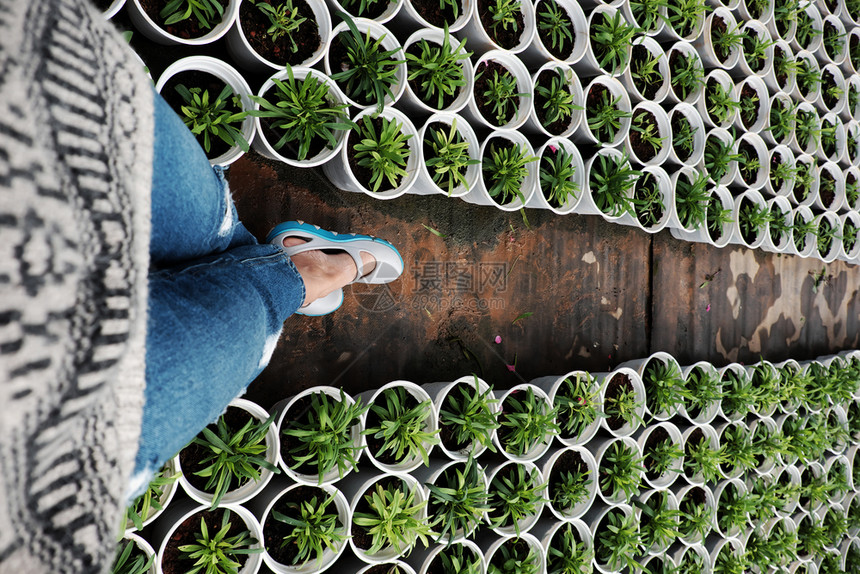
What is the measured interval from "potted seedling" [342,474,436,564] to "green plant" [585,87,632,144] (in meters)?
1.37

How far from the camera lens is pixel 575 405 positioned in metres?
1.69

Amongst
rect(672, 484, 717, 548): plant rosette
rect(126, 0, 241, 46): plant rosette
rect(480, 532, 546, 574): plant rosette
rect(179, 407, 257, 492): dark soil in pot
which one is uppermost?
rect(126, 0, 241, 46): plant rosette

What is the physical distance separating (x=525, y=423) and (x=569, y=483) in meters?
0.30

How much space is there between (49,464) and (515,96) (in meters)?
1.56

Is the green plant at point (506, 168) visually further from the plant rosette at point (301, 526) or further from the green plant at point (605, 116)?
the plant rosette at point (301, 526)

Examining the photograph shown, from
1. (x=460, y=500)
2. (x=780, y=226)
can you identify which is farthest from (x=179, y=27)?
(x=780, y=226)

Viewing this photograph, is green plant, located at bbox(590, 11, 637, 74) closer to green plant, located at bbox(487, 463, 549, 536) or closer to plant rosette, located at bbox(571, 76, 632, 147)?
plant rosette, located at bbox(571, 76, 632, 147)

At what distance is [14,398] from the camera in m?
0.39

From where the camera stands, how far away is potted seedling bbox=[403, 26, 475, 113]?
1436 millimetres

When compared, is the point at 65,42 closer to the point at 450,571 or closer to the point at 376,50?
the point at 376,50

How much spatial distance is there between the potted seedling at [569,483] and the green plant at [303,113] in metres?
1.29

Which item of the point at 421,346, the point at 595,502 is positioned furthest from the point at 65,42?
the point at 595,502

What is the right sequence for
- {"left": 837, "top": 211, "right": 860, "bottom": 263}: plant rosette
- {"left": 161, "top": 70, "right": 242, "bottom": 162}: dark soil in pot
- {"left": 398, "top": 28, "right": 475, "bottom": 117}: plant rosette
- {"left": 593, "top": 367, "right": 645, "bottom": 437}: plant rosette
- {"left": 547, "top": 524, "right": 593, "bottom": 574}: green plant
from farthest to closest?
1. {"left": 837, "top": 211, "right": 860, "bottom": 263}: plant rosette
2. {"left": 593, "top": 367, "right": 645, "bottom": 437}: plant rosette
3. {"left": 547, "top": 524, "right": 593, "bottom": 574}: green plant
4. {"left": 398, "top": 28, "right": 475, "bottom": 117}: plant rosette
5. {"left": 161, "top": 70, "right": 242, "bottom": 162}: dark soil in pot

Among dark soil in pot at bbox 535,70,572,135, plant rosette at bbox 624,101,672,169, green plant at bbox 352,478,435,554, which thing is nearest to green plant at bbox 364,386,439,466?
green plant at bbox 352,478,435,554
